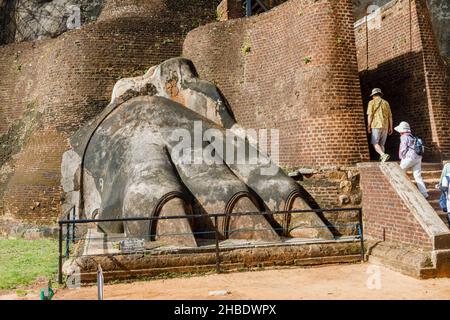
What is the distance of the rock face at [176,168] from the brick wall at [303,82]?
755 millimetres

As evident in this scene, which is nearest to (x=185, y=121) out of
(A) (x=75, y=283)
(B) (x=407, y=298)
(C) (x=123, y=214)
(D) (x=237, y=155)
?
(D) (x=237, y=155)

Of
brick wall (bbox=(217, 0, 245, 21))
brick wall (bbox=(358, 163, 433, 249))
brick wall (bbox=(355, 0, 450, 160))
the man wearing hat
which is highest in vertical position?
brick wall (bbox=(217, 0, 245, 21))

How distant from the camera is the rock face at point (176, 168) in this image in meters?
9.61

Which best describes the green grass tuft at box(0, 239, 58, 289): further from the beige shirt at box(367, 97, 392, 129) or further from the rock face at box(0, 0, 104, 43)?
the rock face at box(0, 0, 104, 43)

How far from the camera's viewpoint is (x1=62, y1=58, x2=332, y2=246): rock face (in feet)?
31.5

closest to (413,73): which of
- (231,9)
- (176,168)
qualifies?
(176,168)

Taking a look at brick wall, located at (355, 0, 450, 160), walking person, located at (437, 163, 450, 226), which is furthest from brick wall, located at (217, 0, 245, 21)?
walking person, located at (437, 163, 450, 226)

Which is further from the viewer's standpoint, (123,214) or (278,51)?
(278,51)

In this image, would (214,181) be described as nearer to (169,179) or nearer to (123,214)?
(169,179)

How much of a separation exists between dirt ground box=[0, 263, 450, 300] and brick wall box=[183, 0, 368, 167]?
3936 mm

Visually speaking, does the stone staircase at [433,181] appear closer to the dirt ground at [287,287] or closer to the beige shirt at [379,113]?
the beige shirt at [379,113]

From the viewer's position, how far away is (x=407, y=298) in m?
6.42

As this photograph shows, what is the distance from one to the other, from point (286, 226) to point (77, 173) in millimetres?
6092

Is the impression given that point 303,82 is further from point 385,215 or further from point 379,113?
point 385,215
